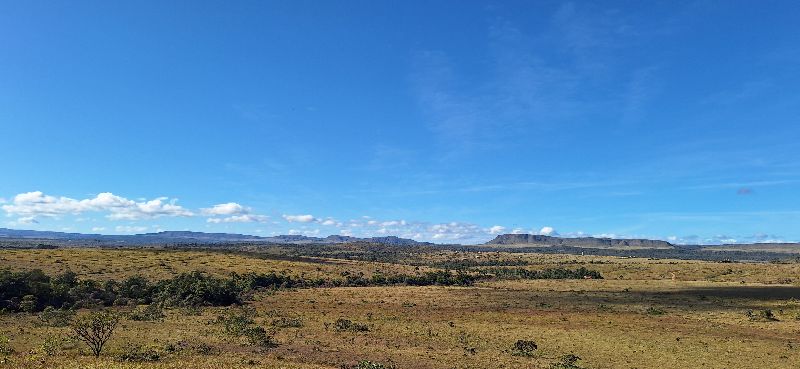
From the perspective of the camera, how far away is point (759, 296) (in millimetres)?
79938

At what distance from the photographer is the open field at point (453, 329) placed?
107 feet

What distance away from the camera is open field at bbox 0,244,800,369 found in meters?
32.6

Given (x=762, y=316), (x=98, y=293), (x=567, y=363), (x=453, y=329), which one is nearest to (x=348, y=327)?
(x=453, y=329)

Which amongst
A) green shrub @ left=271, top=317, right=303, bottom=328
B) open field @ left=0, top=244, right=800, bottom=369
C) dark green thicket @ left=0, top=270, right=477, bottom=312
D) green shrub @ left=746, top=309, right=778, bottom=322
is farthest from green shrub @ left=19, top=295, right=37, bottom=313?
green shrub @ left=746, top=309, right=778, bottom=322

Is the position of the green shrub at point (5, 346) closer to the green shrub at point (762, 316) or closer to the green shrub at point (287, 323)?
the green shrub at point (287, 323)

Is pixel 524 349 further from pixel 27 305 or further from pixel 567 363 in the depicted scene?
pixel 27 305

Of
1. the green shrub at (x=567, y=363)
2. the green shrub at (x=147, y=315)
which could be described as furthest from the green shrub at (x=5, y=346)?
the green shrub at (x=567, y=363)

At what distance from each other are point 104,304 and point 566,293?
67323 mm

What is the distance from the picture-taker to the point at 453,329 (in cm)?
4691

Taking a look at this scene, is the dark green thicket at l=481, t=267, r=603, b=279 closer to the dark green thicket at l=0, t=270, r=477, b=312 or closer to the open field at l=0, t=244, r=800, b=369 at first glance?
the open field at l=0, t=244, r=800, b=369

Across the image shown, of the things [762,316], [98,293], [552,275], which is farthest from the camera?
[552,275]

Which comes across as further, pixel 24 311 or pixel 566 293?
pixel 566 293

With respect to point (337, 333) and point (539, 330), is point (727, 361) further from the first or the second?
point (337, 333)

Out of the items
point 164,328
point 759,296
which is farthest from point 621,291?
point 164,328
